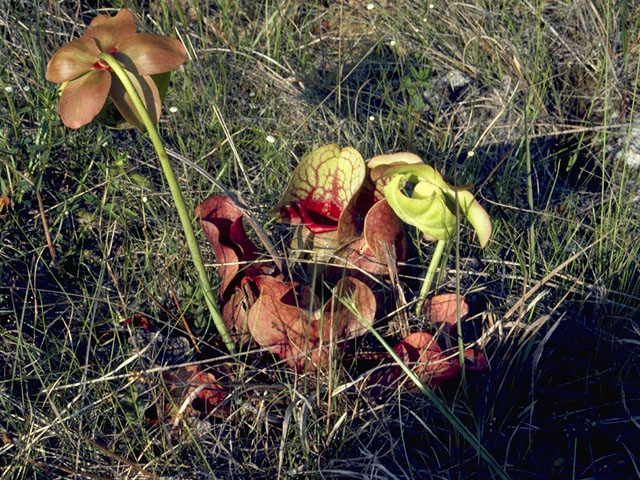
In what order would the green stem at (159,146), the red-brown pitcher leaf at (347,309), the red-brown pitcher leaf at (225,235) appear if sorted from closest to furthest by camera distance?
the green stem at (159,146) < the red-brown pitcher leaf at (347,309) < the red-brown pitcher leaf at (225,235)

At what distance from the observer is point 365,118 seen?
6.79 ft

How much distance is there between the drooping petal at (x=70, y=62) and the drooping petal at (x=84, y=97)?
0.02 meters

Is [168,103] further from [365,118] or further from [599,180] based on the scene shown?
[599,180]

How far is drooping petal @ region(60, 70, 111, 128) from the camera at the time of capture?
102cm

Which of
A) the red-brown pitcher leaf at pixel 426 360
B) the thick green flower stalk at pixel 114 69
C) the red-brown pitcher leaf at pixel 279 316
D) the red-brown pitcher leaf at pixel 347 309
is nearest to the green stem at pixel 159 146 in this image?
the thick green flower stalk at pixel 114 69

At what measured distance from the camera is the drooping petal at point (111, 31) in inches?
41.0

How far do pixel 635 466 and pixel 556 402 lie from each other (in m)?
0.22

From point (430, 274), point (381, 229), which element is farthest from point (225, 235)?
point (430, 274)

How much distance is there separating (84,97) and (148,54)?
0.38 ft

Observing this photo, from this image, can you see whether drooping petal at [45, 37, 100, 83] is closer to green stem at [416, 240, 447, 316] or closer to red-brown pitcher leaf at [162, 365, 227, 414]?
red-brown pitcher leaf at [162, 365, 227, 414]

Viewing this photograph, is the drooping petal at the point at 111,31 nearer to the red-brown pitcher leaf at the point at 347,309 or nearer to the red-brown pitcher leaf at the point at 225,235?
the red-brown pitcher leaf at the point at 225,235

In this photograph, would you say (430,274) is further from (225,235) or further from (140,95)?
(140,95)

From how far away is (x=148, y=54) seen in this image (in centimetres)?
104

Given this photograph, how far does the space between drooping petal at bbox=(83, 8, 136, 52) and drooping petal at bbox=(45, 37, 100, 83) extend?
0.09 feet
